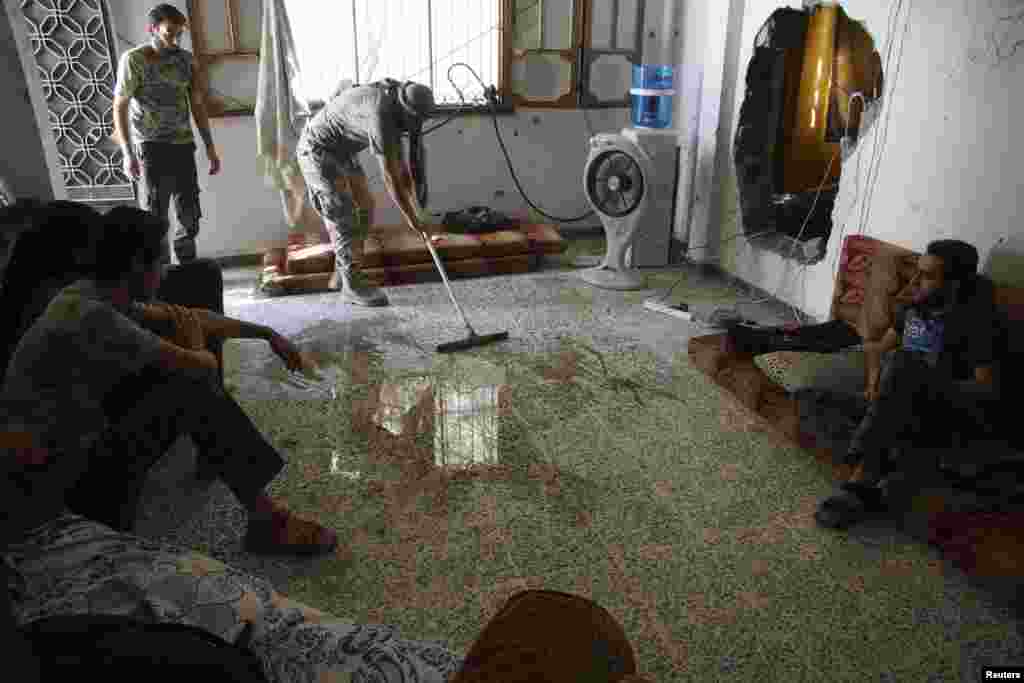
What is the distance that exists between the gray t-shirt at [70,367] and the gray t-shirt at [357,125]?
2421mm

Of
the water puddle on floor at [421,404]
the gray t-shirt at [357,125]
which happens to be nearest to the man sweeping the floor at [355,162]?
the gray t-shirt at [357,125]

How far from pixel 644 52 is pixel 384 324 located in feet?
10.4

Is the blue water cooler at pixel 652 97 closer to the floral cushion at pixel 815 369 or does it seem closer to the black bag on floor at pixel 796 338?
the black bag on floor at pixel 796 338

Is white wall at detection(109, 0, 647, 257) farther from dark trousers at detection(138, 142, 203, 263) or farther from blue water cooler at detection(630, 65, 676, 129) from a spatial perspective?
blue water cooler at detection(630, 65, 676, 129)

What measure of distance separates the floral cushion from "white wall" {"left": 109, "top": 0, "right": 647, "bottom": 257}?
3.19 metres

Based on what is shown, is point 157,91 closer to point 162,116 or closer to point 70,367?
point 162,116

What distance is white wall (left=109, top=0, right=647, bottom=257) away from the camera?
15.7 feet

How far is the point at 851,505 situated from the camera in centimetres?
222

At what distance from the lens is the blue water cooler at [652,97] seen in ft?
15.5

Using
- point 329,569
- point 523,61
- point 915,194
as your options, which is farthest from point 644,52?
point 329,569

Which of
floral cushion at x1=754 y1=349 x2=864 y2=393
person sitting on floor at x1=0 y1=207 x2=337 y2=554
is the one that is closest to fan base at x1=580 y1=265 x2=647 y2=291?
floral cushion at x1=754 y1=349 x2=864 y2=393

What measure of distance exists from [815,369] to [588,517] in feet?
3.66

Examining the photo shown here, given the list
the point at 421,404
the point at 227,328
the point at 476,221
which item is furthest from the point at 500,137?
the point at 227,328

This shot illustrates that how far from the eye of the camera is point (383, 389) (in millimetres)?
3131
